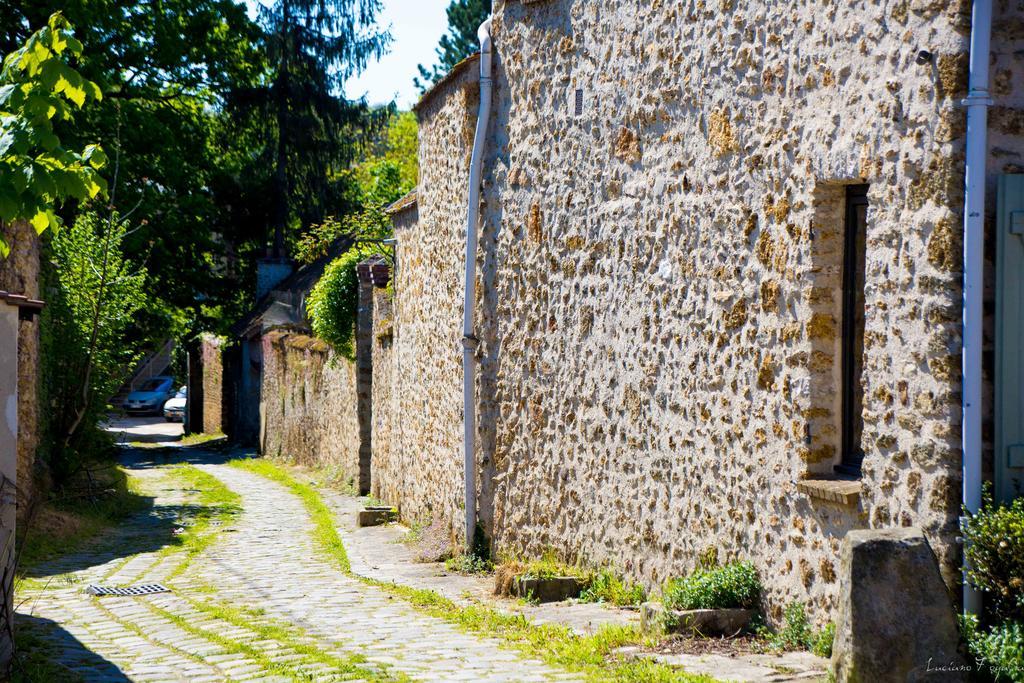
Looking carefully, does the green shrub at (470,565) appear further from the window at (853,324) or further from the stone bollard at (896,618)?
the stone bollard at (896,618)

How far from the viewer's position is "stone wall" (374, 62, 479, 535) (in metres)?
11.7

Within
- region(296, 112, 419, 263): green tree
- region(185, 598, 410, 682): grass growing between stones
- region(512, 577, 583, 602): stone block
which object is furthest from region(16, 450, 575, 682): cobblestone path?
region(296, 112, 419, 263): green tree

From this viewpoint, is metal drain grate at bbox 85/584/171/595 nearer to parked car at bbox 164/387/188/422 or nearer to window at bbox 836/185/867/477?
window at bbox 836/185/867/477

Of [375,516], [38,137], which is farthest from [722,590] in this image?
[375,516]

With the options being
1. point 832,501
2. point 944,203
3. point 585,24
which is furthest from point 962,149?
point 585,24

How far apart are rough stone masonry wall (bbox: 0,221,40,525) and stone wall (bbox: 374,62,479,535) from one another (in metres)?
4.50

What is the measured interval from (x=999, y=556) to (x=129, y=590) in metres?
7.81

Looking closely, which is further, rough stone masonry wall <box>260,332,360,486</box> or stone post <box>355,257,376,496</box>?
rough stone masonry wall <box>260,332,360,486</box>

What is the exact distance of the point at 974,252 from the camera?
18.1 feet

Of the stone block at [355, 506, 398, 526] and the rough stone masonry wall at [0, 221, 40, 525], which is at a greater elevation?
the rough stone masonry wall at [0, 221, 40, 525]

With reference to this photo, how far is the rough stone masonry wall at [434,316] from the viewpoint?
1170cm

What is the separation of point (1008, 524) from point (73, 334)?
540 inches

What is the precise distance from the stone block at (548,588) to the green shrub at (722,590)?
5.97 ft

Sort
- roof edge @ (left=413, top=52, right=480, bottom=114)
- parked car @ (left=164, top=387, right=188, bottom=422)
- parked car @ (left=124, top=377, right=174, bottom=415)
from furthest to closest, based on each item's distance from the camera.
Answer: parked car @ (left=124, top=377, right=174, bottom=415) < parked car @ (left=164, top=387, right=188, bottom=422) < roof edge @ (left=413, top=52, right=480, bottom=114)
